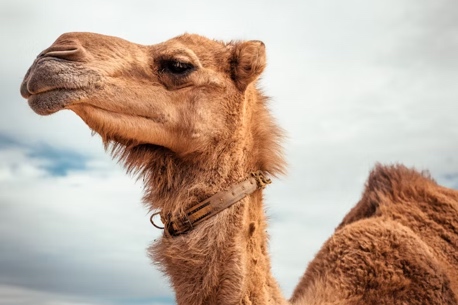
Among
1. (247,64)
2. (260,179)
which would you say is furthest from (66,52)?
(260,179)

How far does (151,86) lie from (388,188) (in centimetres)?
276

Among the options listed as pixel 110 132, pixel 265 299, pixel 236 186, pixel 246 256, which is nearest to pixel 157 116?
pixel 110 132

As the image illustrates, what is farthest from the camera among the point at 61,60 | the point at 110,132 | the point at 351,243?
the point at 351,243

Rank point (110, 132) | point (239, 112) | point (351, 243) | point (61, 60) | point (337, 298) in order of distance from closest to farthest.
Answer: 1. point (61, 60)
2. point (110, 132)
3. point (239, 112)
4. point (337, 298)
5. point (351, 243)

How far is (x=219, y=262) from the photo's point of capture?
13.5ft

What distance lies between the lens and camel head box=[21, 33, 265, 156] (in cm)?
399

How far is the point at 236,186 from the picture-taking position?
4.32m

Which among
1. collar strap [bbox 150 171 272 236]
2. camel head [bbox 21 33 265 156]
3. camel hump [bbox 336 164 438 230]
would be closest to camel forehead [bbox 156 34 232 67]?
camel head [bbox 21 33 265 156]

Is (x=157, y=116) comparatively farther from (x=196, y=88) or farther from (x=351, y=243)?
(x=351, y=243)

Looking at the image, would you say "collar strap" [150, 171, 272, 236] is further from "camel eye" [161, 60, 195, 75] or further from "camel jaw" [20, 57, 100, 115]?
"camel jaw" [20, 57, 100, 115]

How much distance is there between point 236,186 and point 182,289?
0.74 metres

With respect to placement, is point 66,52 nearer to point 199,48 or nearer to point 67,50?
point 67,50

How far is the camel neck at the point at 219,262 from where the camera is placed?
4086 mm

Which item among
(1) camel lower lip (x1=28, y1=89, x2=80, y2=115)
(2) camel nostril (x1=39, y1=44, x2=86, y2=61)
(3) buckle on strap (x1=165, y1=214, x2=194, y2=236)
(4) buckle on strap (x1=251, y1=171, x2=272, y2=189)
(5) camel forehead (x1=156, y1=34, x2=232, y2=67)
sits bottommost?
(3) buckle on strap (x1=165, y1=214, x2=194, y2=236)
